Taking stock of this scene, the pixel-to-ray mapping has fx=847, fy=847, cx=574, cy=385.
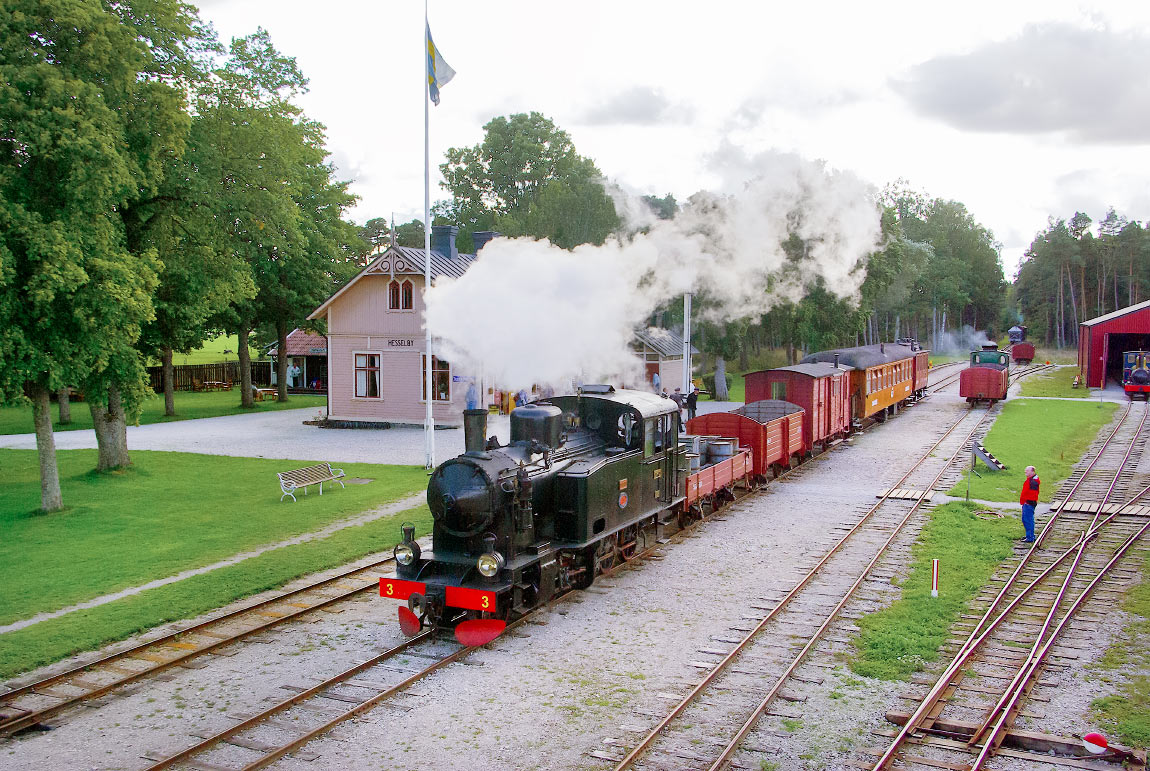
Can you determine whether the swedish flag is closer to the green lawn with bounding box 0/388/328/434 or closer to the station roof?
the station roof

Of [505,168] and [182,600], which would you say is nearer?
[182,600]

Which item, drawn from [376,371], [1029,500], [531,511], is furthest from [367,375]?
[1029,500]

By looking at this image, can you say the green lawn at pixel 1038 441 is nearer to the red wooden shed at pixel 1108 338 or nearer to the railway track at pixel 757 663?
the railway track at pixel 757 663

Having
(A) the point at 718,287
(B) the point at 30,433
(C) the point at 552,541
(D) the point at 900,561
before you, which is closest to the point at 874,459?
(A) the point at 718,287

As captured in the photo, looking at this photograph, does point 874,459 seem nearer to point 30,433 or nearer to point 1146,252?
point 30,433

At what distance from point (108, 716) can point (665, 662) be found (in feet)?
20.3

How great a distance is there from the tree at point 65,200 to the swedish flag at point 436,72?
6.29m

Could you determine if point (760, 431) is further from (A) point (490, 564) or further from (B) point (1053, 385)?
(B) point (1053, 385)

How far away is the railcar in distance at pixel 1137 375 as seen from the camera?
38938 millimetres

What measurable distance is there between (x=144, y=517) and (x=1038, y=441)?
26.1 metres

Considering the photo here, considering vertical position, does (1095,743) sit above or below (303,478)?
below

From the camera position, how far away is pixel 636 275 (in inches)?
897

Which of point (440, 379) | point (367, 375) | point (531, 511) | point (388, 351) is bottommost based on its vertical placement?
point (531, 511)

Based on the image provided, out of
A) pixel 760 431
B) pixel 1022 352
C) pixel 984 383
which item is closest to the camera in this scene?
pixel 760 431
